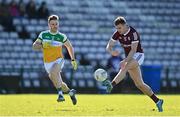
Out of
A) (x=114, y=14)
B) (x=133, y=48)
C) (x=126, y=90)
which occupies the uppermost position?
(x=133, y=48)

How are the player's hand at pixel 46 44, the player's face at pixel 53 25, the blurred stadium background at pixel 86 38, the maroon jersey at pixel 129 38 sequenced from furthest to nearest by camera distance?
1. the blurred stadium background at pixel 86 38
2. the player's hand at pixel 46 44
3. the player's face at pixel 53 25
4. the maroon jersey at pixel 129 38

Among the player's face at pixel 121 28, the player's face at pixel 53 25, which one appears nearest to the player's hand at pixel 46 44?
the player's face at pixel 53 25

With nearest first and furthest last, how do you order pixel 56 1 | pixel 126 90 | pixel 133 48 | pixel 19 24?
pixel 133 48 < pixel 126 90 < pixel 19 24 < pixel 56 1

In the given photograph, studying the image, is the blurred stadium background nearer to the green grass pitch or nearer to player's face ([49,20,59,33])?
the green grass pitch

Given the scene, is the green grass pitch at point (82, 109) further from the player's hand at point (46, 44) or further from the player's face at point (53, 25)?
the player's face at point (53, 25)

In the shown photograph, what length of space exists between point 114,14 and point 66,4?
2.97 meters

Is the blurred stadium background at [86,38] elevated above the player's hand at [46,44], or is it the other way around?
the player's hand at [46,44]

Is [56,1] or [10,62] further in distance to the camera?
[56,1]

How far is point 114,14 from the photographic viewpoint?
131ft

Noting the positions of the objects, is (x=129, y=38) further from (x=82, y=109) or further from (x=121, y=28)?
(x=82, y=109)

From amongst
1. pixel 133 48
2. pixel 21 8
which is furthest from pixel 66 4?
pixel 133 48

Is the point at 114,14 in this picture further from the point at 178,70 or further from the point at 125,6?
the point at 178,70

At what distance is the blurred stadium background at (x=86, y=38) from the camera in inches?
1302

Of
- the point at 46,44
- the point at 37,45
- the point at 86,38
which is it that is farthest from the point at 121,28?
the point at 86,38
